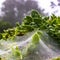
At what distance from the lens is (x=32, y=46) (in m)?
0.86

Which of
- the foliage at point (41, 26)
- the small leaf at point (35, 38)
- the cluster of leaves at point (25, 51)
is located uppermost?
the foliage at point (41, 26)

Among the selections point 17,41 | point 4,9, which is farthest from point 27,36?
point 4,9

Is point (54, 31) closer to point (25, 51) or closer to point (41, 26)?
point (41, 26)

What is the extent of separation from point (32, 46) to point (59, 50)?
4.8 inches

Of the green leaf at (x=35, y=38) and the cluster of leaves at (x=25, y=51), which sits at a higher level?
the green leaf at (x=35, y=38)

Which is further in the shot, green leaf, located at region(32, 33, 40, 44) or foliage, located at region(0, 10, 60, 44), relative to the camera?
foliage, located at region(0, 10, 60, 44)

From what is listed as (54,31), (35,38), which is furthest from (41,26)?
(35,38)

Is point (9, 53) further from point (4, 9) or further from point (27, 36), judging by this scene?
point (4, 9)

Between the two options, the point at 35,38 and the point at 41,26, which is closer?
the point at 35,38

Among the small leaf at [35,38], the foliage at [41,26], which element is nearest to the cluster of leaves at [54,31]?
the foliage at [41,26]

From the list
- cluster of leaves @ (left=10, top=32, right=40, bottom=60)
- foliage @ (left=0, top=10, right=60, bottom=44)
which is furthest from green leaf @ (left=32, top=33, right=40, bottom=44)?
foliage @ (left=0, top=10, right=60, bottom=44)

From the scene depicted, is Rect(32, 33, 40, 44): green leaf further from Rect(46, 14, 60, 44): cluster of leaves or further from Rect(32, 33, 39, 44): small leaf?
Rect(46, 14, 60, 44): cluster of leaves

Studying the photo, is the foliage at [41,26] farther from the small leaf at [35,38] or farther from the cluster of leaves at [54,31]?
the small leaf at [35,38]

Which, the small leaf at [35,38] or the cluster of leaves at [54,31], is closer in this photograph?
the small leaf at [35,38]
